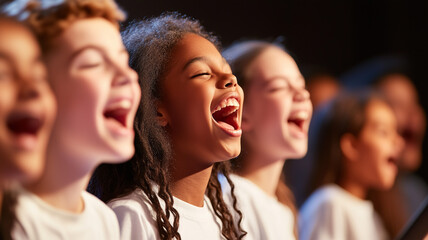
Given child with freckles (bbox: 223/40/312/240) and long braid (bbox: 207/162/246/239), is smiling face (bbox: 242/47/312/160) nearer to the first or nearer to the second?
child with freckles (bbox: 223/40/312/240)

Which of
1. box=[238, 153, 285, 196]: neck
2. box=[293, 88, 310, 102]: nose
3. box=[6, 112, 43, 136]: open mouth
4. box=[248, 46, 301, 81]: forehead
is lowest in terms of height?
box=[238, 153, 285, 196]: neck

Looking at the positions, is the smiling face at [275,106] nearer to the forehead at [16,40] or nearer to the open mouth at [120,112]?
the open mouth at [120,112]

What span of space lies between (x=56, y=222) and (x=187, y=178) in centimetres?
37

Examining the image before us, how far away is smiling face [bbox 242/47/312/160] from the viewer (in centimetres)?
143

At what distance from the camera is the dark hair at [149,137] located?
1.14 m

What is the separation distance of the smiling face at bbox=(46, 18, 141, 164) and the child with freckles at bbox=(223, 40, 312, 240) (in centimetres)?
50

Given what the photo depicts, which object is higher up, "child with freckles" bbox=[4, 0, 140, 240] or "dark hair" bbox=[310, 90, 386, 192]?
"child with freckles" bbox=[4, 0, 140, 240]

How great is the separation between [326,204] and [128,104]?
111 cm

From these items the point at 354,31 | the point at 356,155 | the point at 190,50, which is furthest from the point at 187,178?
the point at 354,31

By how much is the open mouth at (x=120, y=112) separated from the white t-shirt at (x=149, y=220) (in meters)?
0.23

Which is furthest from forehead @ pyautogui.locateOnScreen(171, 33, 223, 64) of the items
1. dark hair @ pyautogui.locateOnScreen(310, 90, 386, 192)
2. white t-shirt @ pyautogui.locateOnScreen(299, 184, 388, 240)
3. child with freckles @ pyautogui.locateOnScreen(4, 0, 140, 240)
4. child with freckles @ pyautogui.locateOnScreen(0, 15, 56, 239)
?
dark hair @ pyautogui.locateOnScreen(310, 90, 386, 192)

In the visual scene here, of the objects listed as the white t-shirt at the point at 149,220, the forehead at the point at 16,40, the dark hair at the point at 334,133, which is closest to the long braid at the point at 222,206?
the white t-shirt at the point at 149,220

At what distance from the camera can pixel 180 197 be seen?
1.22 meters

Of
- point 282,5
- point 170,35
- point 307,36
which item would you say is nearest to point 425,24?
point 307,36
